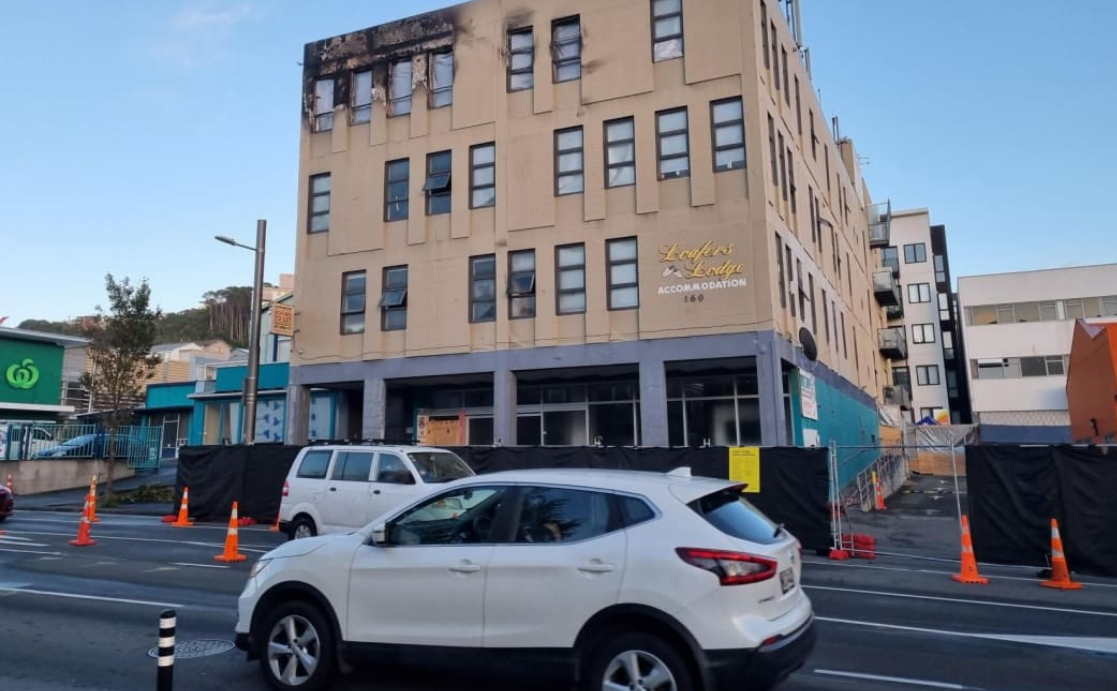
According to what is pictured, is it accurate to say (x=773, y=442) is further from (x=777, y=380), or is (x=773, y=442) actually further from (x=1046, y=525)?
(x=1046, y=525)

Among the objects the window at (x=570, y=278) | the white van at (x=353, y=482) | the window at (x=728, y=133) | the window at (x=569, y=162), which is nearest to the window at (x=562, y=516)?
the white van at (x=353, y=482)

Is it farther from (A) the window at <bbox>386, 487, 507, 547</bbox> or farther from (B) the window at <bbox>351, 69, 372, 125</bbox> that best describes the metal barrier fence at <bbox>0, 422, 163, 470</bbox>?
(A) the window at <bbox>386, 487, 507, 547</bbox>

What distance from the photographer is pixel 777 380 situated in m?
18.4

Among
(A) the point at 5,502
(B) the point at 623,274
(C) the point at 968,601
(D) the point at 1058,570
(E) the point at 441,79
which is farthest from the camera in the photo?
(E) the point at 441,79

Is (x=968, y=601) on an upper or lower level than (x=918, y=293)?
lower

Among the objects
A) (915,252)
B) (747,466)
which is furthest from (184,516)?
(915,252)

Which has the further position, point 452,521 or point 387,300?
point 387,300

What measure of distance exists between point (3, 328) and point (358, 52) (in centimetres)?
2160

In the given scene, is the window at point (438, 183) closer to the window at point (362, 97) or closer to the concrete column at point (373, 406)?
the window at point (362, 97)

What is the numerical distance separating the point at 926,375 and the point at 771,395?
4857 centimetres

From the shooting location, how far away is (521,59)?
23016mm

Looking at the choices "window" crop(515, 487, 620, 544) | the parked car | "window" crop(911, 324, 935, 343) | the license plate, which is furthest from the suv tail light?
"window" crop(911, 324, 935, 343)

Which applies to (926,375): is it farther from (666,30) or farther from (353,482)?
(353,482)

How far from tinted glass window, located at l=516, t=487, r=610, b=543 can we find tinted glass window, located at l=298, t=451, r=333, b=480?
28.4 feet
